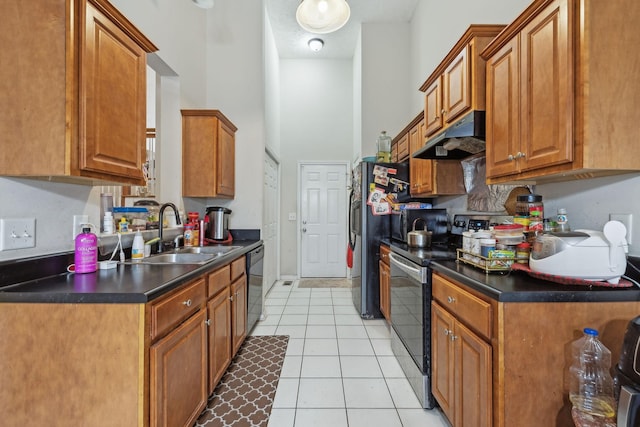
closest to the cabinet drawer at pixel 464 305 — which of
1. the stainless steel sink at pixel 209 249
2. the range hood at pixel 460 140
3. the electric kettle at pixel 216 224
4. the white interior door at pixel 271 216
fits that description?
the range hood at pixel 460 140

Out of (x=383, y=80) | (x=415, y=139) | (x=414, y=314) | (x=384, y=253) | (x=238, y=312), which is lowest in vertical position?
(x=238, y=312)

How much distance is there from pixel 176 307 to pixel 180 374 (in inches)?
12.4

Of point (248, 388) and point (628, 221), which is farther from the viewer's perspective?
point (248, 388)

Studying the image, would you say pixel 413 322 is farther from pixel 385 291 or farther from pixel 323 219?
pixel 323 219

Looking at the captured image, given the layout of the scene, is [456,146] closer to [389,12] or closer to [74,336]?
[74,336]

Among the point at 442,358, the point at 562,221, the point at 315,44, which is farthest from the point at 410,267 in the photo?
the point at 315,44

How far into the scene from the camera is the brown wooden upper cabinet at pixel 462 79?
1.67 metres

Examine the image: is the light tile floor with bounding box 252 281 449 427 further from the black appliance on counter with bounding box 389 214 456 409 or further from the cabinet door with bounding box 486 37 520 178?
the cabinet door with bounding box 486 37 520 178

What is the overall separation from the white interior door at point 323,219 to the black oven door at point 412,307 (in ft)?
8.77

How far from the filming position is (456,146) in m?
2.02

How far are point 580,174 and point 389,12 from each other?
3459mm

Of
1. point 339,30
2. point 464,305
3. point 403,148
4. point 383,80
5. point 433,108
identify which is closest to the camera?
point 464,305

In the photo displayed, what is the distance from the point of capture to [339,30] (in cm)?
411

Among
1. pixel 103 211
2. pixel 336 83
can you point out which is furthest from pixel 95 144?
pixel 336 83
